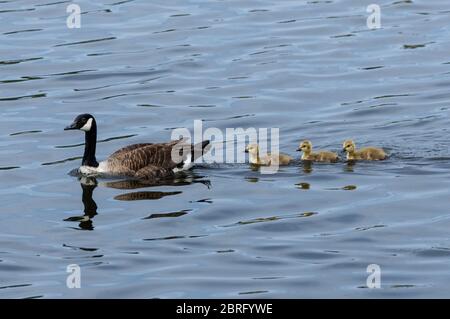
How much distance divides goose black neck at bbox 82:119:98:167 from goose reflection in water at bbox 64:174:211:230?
29cm

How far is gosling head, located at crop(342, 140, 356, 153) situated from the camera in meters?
18.6

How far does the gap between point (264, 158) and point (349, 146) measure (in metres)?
1.21

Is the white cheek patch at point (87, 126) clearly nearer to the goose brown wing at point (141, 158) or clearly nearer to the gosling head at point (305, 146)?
the goose brown wing at point (141, 158)

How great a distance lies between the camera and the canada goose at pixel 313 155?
18.7 meters

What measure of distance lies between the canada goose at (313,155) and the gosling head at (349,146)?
21cm

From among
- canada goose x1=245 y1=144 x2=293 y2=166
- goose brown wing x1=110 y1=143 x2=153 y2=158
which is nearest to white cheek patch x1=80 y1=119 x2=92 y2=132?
goose brown wing x1=110 y1=143 x2=153 y2=158

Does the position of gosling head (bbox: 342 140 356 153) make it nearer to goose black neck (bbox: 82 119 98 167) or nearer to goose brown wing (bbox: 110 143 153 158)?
goose brown wing (bbox: 110 143 153 158)

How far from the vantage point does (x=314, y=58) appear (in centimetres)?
2462

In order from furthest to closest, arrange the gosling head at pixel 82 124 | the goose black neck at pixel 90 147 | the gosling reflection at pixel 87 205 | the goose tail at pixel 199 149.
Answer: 1. the gosling head at pixel 82 124
2. the goose tail at pixel 199 149
3. the goose black neck at pixel 90 147
4. the gosling reflection at pixel 87 205

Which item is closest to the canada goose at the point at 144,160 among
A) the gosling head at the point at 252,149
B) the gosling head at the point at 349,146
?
the gosling head at the point at 252,149

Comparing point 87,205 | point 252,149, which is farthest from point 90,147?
point 252,149

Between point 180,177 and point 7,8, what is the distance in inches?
426

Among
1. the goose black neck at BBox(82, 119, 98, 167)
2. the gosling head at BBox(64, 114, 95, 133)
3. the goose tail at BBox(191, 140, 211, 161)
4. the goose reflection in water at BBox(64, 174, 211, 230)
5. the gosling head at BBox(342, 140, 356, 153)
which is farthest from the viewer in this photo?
the gosling head at BBox(64, 114, 95, 133)

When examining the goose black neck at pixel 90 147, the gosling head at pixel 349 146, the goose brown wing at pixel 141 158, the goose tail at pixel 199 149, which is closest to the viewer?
the gosling head at pixel 349 146
